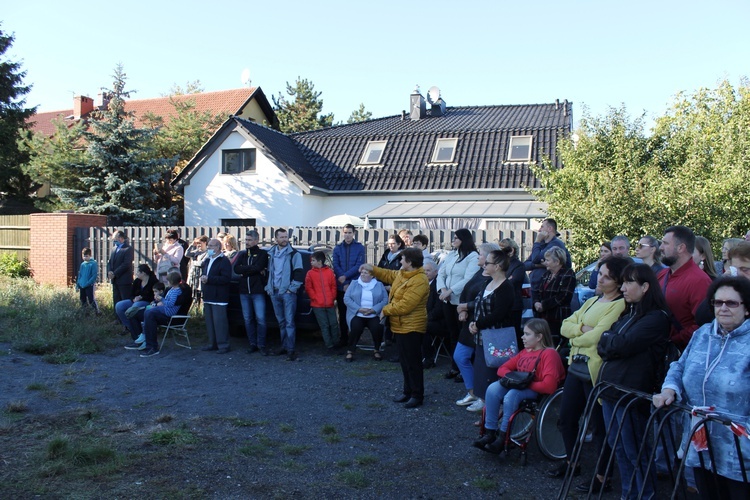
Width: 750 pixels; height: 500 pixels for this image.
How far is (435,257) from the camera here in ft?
34.9

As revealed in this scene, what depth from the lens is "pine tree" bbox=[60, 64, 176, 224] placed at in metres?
21.9

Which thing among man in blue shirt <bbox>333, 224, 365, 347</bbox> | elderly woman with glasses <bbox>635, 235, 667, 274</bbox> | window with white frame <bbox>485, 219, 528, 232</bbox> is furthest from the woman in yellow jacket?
window with white frame <bbox>485, 219, 528, 232</bbox>


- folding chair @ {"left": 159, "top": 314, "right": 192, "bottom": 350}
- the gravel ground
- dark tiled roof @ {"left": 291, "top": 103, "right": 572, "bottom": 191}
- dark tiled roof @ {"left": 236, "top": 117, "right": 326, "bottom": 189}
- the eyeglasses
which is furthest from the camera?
dark tiled roof @ {"left": 236, "top": 117, "right": 326, "bottom": 189}

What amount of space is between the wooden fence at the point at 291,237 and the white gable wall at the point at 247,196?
6916 millimetres

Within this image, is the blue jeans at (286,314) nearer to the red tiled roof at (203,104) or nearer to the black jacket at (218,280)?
the black jacket at (218,280)

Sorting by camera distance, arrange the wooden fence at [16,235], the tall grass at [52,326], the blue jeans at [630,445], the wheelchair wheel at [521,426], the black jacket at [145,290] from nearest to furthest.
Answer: the blue jeans at [630,445]
the wheelchair wheel at [521,426]
the tall grass at [52,326]
the black jacket at [145,290]
the wooden fence at [16,235]

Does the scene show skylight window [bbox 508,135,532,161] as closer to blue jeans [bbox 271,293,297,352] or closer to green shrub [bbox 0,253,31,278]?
blue jeans [bbox 271,293,297,352]

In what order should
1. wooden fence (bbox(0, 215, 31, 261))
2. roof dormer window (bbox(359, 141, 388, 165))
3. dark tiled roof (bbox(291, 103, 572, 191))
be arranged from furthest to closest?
roof dormer window (bbox(359, 141, 388, 165))
dark tiled roof (bbox(291, 103, 572, 191))
wooden fence (bbox(0, 215, 31, 261))

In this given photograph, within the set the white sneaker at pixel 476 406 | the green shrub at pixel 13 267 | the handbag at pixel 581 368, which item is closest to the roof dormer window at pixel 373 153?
the green shrub at pixel 13 267

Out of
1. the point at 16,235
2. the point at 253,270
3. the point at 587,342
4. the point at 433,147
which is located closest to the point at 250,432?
the point at 587,342

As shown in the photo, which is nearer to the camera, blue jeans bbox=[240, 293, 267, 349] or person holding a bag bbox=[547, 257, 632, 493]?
person holding a bag bbox=[547, 257, 632, 493]

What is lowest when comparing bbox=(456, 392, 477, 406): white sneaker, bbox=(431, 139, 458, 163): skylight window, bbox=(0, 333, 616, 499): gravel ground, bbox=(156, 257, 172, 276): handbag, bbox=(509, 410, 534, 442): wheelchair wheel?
bbox=(0, 333, 616, 499): gravel ground

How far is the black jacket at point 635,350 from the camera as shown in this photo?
4141mm

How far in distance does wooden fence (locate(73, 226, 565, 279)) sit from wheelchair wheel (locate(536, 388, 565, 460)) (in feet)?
21.6
